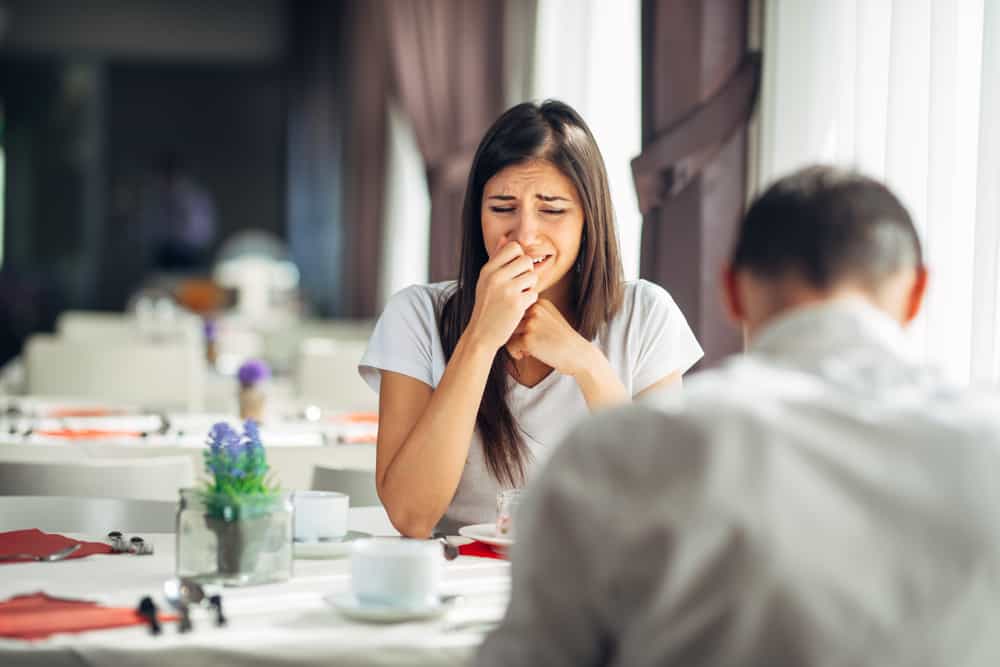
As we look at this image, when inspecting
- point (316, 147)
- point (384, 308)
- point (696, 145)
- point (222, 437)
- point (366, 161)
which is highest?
point (316, 147)

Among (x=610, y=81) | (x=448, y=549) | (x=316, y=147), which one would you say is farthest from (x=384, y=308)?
(x=316, y=147)

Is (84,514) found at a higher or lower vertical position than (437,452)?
lower

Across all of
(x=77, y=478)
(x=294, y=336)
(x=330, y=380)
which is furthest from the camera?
(x=294, y=336)

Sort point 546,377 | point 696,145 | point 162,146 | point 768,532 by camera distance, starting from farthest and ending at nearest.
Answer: point 162,146 → point 696,145 → point 546,377 → point 768,532

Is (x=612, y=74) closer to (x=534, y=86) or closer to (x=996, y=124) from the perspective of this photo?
(x=534, y=86)

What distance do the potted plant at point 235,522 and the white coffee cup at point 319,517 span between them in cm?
20

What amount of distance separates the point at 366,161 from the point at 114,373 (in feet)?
14.7

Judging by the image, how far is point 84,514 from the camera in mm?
2295

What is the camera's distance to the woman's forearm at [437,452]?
6.86 feet

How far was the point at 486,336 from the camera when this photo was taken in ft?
7.14

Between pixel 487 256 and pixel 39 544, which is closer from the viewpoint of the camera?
pixel 39 544

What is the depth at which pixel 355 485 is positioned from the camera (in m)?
2.68

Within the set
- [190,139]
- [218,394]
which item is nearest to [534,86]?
[218,394]

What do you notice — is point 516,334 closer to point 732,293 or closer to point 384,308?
point 384,308
